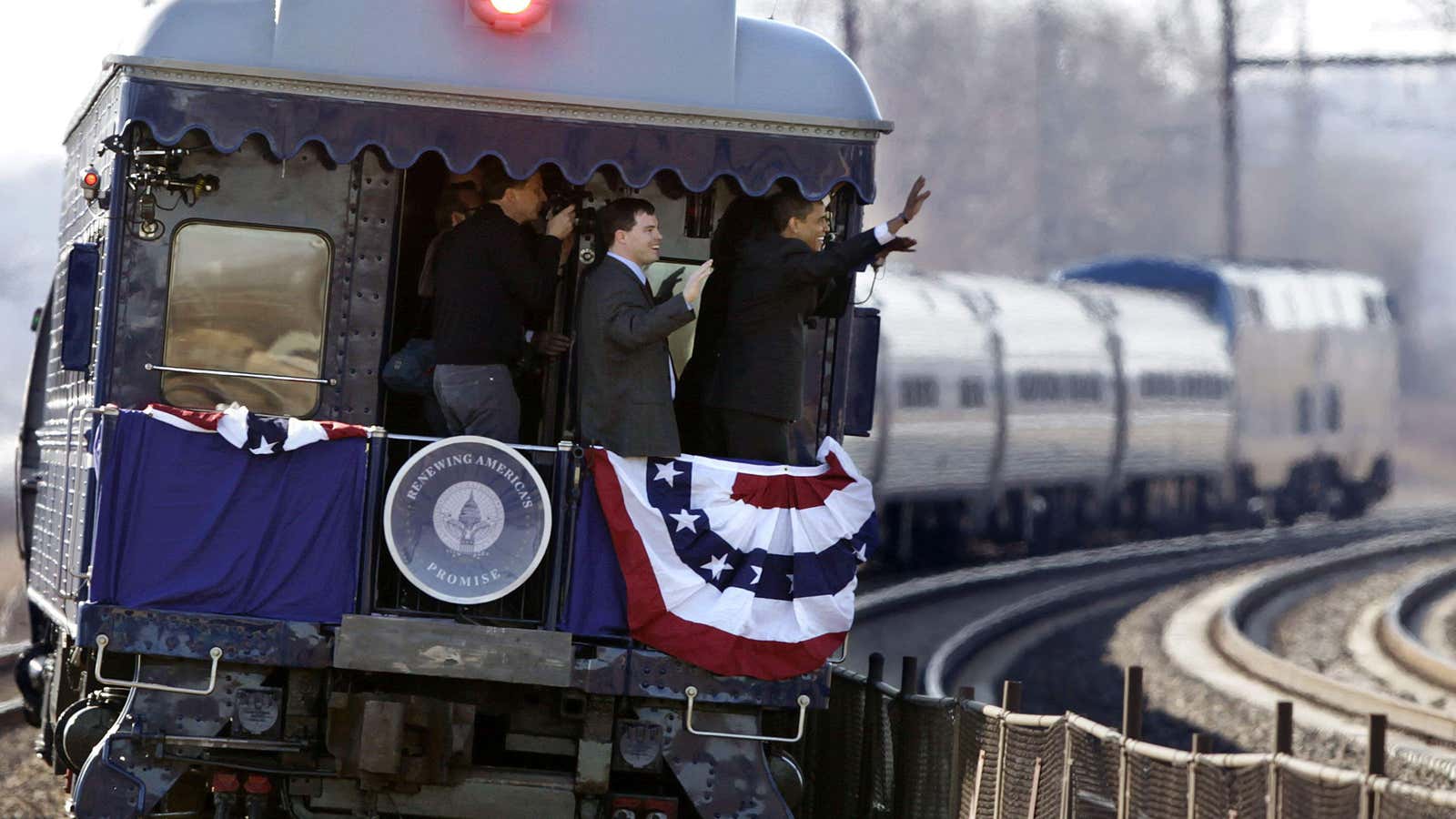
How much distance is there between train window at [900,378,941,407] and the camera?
2747cm

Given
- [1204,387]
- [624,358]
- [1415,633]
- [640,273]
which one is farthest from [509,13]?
[1204,387]

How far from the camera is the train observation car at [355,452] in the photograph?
27.9ft

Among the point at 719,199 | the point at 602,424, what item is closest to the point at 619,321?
the point at 602,424

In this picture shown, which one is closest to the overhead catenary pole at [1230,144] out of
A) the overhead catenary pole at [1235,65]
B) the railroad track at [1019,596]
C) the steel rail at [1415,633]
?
the overhead catenary pole at [1235,65]

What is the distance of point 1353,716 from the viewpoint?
704 inches

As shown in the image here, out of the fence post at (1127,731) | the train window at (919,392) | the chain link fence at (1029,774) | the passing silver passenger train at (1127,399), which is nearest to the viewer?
the chain link fence at (1029,774)

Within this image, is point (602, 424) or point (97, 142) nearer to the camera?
point (602, 424)

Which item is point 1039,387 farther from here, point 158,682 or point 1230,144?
point 158,682

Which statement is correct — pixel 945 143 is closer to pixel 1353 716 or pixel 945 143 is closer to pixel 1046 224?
pixel 1046 224

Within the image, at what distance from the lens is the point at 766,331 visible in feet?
29.6

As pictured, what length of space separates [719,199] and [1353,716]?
10.2m

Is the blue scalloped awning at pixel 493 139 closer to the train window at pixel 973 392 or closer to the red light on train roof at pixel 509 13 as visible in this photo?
the red light on train roof at pixel 509 13

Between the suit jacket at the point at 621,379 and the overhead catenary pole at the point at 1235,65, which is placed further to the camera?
the overhead catenary pole at the point at 1235,65

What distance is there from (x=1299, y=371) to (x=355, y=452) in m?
30.8
